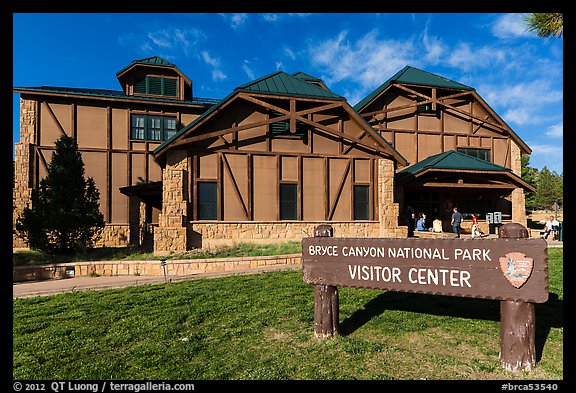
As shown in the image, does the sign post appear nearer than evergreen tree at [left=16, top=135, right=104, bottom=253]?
Yes

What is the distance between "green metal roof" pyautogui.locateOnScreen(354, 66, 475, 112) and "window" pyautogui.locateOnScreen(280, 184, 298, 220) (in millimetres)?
10086

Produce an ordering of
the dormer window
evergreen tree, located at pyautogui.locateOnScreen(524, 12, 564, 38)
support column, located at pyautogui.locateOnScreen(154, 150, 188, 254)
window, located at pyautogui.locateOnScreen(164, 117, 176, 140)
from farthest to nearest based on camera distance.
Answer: the dormer window, window, located at pyautogui.locateOnScreen(164, 117, 176, 140), support column, located at pyautogui.locateOnScreen(154, 150, 188, 254), evergreen tree, located at pyautogui.locateOnScreen(524, 12, 564, 38)

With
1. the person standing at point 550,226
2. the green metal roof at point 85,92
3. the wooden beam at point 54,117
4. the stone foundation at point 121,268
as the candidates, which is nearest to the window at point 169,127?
the green metal roof at point 85,92

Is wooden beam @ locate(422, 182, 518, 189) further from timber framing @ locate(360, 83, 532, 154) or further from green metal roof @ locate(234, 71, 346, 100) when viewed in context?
green metal roof @ locate(234, 71, 346, 100)

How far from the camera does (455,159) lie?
65.2 feet

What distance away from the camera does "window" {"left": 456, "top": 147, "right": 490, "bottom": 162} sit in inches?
915

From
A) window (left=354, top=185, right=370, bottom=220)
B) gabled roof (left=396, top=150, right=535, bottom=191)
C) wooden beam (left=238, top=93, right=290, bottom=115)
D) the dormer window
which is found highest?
the dormer window

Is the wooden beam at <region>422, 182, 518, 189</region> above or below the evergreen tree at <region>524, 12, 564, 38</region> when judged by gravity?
below

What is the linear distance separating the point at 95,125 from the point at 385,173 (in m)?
18.0

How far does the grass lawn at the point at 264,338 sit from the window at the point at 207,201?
7831 millimetres

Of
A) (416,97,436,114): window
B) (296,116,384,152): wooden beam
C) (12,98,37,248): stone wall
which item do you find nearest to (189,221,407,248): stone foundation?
(296,116,384,152): wooden beam

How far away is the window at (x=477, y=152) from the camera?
2325cm
